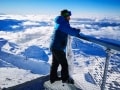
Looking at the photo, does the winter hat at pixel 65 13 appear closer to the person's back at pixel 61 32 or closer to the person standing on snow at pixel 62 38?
the person standing on snow at pixel 62 38

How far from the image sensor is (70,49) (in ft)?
21.9

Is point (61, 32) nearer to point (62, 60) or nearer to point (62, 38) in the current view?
point (62, 38)

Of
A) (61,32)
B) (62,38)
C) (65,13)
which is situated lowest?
(62,38)

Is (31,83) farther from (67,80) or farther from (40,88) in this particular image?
(67,80)

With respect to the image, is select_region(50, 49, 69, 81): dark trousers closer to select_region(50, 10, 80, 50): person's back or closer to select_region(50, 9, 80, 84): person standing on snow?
select_region(50, 9, 80, 84): person standing on snow

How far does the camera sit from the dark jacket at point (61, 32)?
17.9 feet

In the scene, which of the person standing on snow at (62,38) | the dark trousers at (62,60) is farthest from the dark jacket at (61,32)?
the dark trousers at (62,60)

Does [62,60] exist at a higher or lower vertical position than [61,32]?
lower

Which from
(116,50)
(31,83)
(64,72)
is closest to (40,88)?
(31,83)

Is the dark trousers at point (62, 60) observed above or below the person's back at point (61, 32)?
below

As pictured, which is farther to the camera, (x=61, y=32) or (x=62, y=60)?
(x=62, y=60)

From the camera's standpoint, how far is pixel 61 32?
5875 mm

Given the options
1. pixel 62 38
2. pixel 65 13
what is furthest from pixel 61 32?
pixel 65 13

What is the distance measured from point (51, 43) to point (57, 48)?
0.86ft
